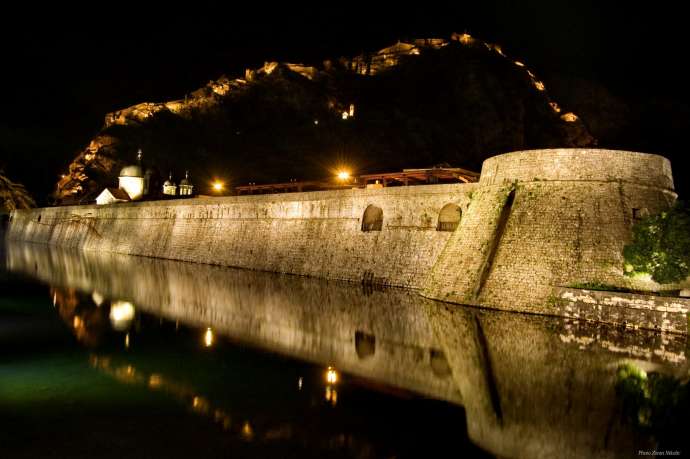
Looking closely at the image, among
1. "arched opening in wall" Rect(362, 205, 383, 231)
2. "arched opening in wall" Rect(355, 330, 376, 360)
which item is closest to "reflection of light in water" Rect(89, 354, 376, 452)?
"arched opening in wall" Rect(355, 330, 376, 360)

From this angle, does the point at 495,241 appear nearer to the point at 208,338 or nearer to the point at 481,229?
the point at 481,229

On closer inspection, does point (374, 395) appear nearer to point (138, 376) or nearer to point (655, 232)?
point (138, 376)

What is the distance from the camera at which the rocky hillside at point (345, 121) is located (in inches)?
3391

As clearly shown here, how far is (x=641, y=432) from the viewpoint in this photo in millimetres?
8211

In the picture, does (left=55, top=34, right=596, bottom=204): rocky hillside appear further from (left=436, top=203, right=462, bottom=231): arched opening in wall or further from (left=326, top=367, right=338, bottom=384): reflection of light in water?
(left=326, top=367, right=338, bottom=384): reflection of light in water

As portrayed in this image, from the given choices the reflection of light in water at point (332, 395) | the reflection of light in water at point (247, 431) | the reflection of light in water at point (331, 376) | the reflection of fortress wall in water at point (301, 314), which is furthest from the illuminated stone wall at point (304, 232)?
the reflection of light in water at point (247, 431)

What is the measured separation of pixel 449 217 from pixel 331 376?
15915mm

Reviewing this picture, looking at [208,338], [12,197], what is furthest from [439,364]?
[12,197]

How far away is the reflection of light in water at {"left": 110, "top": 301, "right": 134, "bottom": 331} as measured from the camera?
16.1m

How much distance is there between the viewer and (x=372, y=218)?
28.2 m

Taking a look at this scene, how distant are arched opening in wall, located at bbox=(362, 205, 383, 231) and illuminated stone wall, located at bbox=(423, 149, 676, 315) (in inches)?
262

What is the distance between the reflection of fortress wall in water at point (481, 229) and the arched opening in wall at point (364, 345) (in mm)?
5948

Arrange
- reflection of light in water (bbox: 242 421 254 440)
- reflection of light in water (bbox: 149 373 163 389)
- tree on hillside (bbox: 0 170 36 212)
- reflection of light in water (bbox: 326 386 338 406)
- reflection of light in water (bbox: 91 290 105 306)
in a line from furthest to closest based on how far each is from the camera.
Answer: tree on hillside (bbox: 0 170 36 212)
reflection of light in water (bbox: 91 290 105 306)
reflection of light in water (bbox: 149 373 163 389)
reflection of light in water (bbox: 326 386 338 406)
reflection of light in water (bbox: 242 421 254 440)

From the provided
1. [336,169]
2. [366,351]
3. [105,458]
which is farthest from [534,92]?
[105,458]
